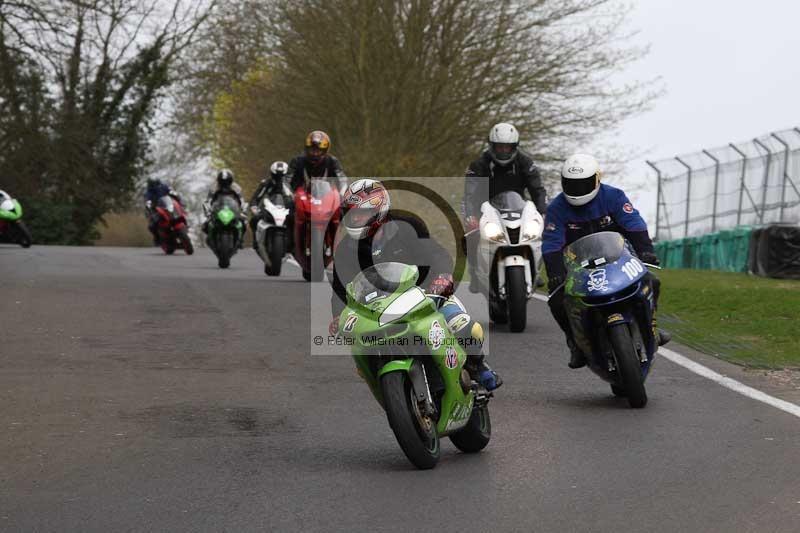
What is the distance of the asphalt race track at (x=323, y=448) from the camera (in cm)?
648

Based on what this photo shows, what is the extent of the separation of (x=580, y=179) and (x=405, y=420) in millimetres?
3212

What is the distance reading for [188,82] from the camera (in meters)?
50.1

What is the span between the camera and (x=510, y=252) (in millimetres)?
13477

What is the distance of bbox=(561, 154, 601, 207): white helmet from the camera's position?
1001cm

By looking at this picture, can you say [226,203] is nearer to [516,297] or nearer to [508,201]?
[508,201]

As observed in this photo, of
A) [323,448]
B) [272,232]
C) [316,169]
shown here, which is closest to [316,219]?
[316,169]

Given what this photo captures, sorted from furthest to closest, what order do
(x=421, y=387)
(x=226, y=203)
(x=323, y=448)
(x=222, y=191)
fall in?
(x=222, y=191), (x=226, y=203), (x=323, y=448), (x=421, y=387)

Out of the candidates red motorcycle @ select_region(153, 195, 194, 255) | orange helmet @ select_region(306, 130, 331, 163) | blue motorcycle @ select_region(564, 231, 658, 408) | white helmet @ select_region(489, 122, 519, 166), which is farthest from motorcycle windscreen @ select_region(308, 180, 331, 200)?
red motorcycle @ select_region(153, 195, 194, 255)

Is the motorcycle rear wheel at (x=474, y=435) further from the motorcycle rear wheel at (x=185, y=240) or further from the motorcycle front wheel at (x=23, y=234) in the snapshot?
the motorcycle front wheel at (x=23, y=234)

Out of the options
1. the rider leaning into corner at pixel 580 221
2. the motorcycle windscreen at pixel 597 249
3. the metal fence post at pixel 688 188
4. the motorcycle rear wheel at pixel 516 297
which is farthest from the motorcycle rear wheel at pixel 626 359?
the metal fence post at pixel 688 188

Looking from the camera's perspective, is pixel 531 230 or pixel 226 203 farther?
pixel 226 203

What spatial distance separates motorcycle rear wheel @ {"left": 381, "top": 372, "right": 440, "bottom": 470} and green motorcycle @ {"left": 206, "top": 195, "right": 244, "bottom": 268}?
15.7m

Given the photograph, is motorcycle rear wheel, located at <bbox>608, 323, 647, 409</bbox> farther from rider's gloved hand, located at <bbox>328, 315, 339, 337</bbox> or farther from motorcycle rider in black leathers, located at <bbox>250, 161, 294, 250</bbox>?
motorcycle rider in black leathers, located at <bbox>250, 161, 294, 250</bbox>

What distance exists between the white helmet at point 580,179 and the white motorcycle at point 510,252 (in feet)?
10.6
